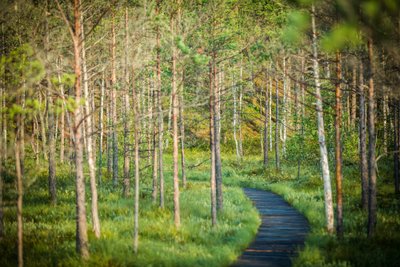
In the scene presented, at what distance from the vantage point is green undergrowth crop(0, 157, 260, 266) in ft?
32.8

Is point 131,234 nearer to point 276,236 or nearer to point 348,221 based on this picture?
point 276,236

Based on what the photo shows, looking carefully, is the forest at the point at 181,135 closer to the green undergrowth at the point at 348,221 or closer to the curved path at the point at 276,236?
the green undergrowth at the point at 348,221

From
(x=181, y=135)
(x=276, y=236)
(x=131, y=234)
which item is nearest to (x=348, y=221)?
(x=276, y=236)

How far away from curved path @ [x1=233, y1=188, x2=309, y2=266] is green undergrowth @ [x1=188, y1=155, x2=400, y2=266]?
43cm

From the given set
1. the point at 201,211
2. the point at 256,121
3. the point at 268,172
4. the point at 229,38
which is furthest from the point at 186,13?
the point at 256,121

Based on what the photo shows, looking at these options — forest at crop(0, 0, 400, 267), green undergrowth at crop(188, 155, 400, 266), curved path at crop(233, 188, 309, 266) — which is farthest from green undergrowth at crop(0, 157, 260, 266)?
green undergrowth at crop(188, 155, 400, 266)

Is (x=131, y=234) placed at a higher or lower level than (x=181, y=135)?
lower

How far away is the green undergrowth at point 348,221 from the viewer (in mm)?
9547

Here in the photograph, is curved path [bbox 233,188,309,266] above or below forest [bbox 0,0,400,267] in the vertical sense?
below

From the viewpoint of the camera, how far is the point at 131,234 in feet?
40.8

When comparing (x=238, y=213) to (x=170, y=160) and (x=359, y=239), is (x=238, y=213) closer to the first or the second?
(x=359, y=239)

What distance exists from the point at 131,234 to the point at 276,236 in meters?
4.96

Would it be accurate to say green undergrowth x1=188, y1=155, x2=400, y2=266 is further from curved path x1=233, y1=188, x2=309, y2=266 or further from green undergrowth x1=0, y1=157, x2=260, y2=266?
green undergrowth x1=0, y1=157, x2=260, y2=266

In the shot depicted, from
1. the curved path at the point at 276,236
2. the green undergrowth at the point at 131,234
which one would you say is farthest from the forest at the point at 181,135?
the curved path at the point at 276,236
